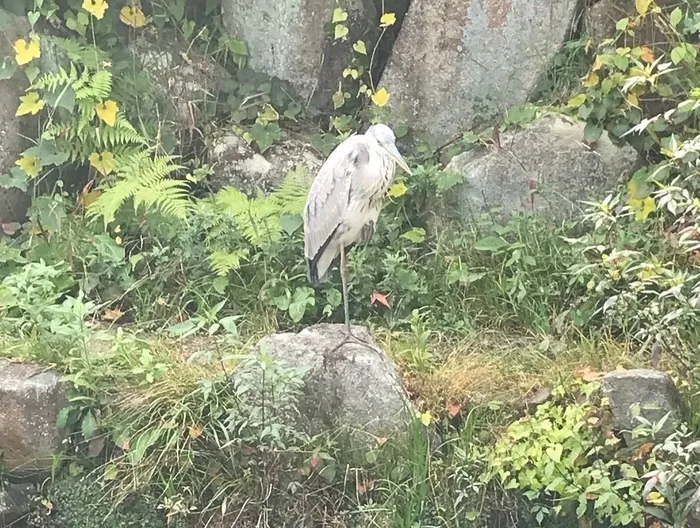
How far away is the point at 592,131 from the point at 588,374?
1398mm

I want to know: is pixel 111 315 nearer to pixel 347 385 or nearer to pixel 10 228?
pixel 10 228

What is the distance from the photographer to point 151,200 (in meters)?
3.99

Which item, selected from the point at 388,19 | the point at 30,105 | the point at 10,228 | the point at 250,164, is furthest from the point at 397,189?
the point at 10,228

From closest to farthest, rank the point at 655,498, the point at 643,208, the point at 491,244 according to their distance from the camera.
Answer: the point at 655,498
the point at 643,208
the point at 491,244

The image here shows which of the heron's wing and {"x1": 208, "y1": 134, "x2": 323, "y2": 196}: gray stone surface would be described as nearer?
the heron's wing

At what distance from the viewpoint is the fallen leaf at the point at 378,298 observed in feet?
12.1

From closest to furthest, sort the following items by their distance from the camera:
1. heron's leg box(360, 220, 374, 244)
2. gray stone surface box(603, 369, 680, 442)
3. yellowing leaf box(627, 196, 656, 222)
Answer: gray stone surface box(603, 369, 680, 442), heron's leg box(360, 220, 374, 244), yellowing leaf box(627, 196, 656, 222)

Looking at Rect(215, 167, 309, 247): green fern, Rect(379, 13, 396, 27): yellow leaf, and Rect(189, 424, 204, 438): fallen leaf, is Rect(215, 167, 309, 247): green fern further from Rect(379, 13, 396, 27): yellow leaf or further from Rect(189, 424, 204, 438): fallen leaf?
Rect(189, 424, 204, 438): fallen leaf

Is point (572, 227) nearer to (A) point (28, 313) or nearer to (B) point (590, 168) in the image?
(B) point (590, 168)

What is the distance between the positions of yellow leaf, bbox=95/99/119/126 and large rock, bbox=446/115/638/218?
168 centimetres

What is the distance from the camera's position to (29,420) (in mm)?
3189

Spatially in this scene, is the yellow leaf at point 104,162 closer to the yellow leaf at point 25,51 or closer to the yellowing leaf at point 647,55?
the yellow leaf at point 25,51

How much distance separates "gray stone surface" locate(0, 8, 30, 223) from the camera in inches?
169

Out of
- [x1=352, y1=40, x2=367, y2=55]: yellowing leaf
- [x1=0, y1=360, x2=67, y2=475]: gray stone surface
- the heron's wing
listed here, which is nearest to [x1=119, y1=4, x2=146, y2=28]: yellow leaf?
[x1=352, y1=40, x2=367, y2=55]: yellowing leaf
